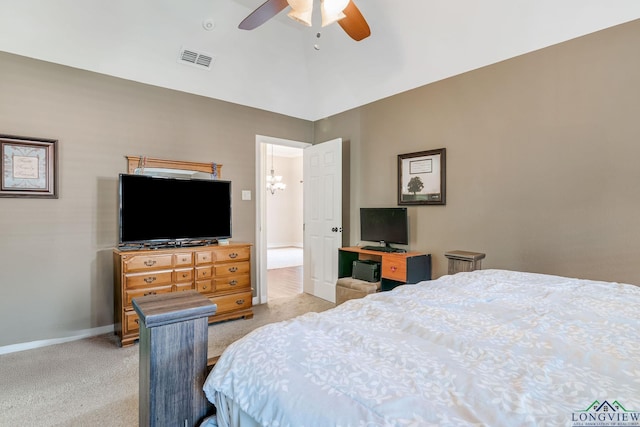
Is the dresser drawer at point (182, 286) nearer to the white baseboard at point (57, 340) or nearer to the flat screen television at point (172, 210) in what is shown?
the flat screen television at point (172, 210)

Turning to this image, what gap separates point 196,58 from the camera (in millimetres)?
3537

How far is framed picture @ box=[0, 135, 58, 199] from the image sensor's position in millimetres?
2828

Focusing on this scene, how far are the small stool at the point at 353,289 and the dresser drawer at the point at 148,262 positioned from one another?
1799 millimetres

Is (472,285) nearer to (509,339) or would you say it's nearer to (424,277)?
(509,339)

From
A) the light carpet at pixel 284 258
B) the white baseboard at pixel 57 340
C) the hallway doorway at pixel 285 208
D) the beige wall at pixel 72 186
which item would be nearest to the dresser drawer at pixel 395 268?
the beige wall at pixel 72 186

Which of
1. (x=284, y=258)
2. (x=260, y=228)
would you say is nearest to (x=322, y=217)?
(x=260, y=228)

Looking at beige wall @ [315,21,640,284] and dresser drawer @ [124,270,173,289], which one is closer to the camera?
beige wall @ [315,21,640,284]

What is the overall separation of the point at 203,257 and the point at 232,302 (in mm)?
618

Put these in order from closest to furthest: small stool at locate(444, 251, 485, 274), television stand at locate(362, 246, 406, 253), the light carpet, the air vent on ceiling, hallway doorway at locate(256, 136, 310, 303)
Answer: small stool at locate(444, 251, 485, 274)
the air vent on ceiling
television stand at locate(362, 246, 406, 253)
the light carpet
hallway doorway at locate(256, 136, 310, 303)

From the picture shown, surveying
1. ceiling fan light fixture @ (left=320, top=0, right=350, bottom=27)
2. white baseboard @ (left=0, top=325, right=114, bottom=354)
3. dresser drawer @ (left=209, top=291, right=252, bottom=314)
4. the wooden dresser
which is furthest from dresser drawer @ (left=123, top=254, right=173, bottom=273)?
ceiling fan light fixture @ (left=320, top=0, right=350, bottom=27)

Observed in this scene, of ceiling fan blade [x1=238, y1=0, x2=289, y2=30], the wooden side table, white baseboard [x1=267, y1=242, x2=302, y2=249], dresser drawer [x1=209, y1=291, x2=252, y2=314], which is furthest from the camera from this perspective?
white baseboard [x1=267, y1=242, x2=302, y2=249]

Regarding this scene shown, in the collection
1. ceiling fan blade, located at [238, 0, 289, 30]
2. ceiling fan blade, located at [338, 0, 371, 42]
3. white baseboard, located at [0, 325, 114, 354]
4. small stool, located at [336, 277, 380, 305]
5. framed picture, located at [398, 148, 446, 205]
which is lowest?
white baseboard, located at [0, 325, 114, 354]

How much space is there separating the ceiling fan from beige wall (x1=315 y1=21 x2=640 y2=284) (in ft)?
4.70

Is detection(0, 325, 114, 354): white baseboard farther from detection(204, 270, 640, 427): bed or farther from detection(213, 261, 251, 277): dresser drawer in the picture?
detection(204, 270, 640, 427): bed
